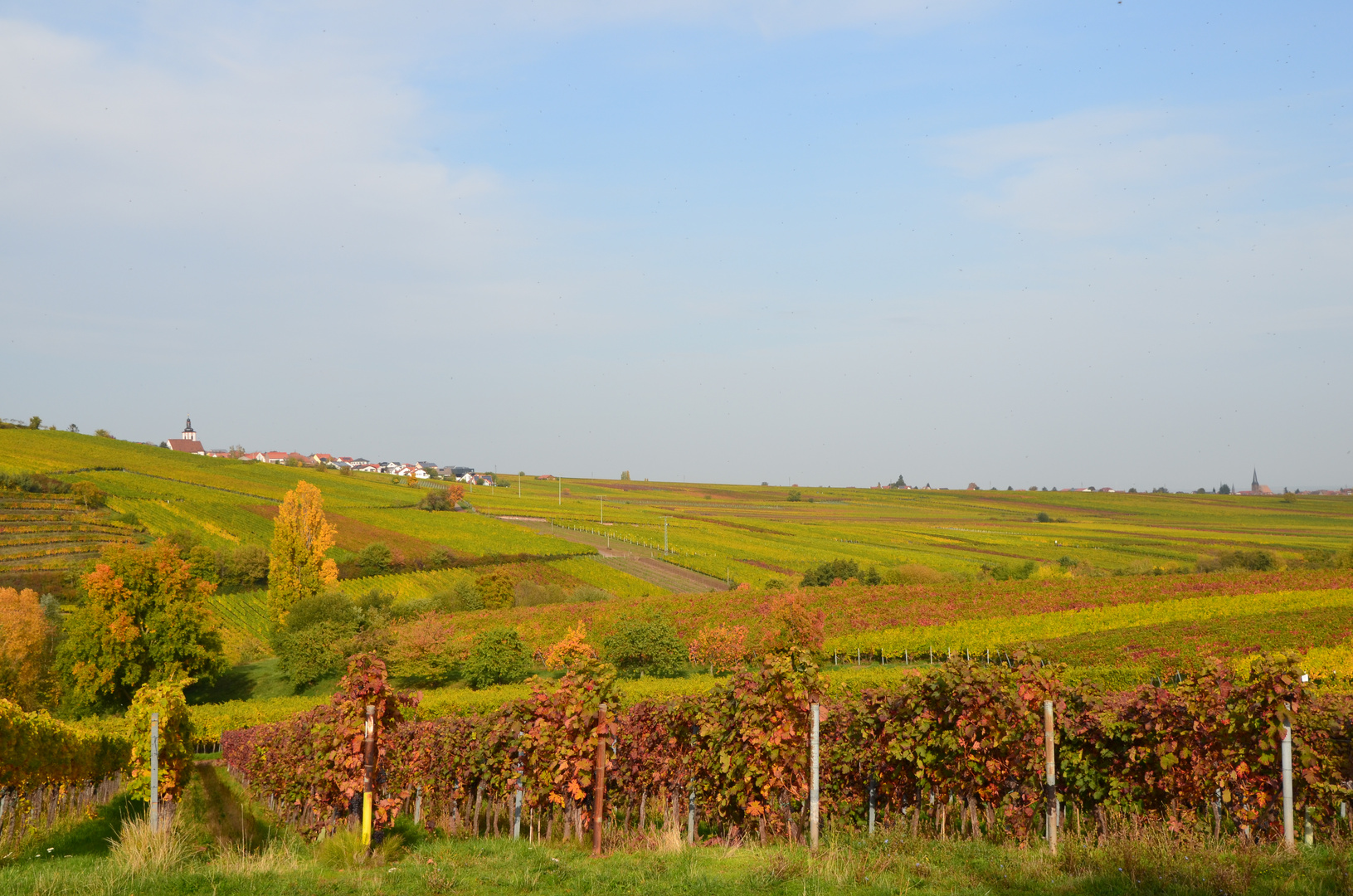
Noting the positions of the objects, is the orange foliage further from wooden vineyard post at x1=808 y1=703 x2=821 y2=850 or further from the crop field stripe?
wooden vineyard post at x1=808 y1=703 x2=821 y2=850

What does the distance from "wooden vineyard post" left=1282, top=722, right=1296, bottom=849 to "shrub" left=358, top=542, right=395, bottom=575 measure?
284 feet

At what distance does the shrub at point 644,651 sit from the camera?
5219 cm

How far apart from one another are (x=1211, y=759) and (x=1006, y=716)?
2717 millimetres

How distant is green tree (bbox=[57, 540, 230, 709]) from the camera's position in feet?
174

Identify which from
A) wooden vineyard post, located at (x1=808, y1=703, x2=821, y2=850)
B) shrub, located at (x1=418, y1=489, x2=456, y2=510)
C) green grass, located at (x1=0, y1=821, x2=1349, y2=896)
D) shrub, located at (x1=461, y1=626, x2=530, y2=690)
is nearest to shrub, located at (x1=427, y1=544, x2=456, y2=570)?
shrub, located at (x1=418, y1=489, x2=456, y2=510)

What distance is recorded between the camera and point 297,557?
75.4 m

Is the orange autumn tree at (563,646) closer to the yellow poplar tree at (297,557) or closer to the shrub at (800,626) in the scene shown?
the shrub at (800,626)

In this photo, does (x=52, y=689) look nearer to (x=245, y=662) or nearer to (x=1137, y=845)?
(x=245, y=662)

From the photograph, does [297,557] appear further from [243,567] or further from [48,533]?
[48,533]

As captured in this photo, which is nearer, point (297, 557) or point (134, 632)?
point (134, 632)

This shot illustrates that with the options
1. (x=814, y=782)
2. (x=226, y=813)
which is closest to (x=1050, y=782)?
(x=814, y=782)

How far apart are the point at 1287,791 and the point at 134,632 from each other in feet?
198

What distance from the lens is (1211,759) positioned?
12.0 meters

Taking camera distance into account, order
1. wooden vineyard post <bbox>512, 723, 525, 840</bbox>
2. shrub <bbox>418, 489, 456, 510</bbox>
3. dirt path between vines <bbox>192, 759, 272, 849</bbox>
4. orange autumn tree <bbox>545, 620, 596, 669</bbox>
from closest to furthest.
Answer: wooden vineyard post <bbox>512, 723, 525, 840</bbox>
dirt path between vines <bbox>192, 759, 272, 849</bbox>
orange autumn tree <bbox>545, 620, 596, 669</bbox>
shrub <bbox>418, 489, 456, 510</bbox>
